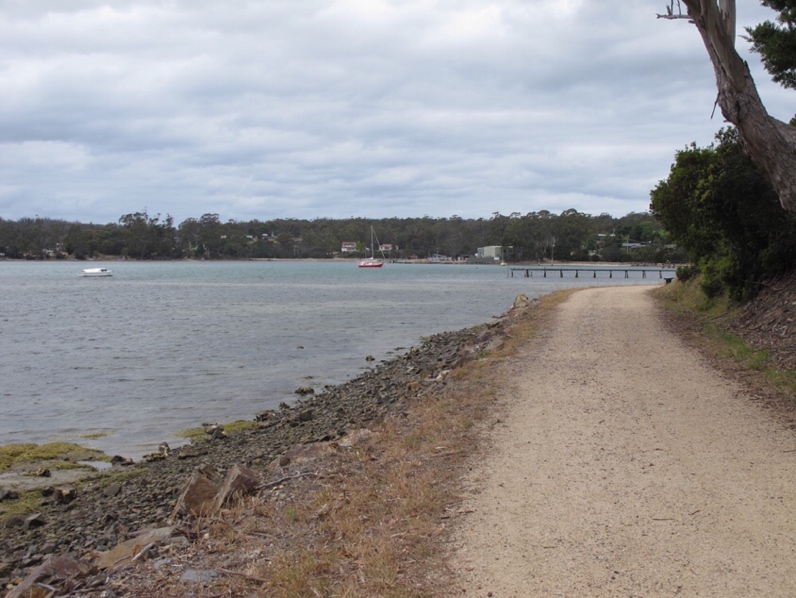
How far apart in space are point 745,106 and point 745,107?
0.07 feet

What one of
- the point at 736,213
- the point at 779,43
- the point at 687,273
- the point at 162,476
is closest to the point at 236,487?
the point at 162,476

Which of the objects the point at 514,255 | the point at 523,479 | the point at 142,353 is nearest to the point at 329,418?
the point at 523,479

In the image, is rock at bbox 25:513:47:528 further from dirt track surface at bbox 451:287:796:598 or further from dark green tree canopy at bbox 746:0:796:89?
dark green tree canopy at bbox 746:0:796:89

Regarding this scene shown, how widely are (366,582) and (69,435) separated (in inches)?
Result: 471

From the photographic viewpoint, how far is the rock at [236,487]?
6956 mm

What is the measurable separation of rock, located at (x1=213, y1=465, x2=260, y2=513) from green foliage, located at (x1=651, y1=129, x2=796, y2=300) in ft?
48.5

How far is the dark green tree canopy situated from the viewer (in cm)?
1456

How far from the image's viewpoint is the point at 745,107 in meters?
12.0

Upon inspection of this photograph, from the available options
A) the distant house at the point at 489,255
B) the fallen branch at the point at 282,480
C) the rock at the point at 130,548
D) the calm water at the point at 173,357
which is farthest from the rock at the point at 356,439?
the distant house at the point at 489,255

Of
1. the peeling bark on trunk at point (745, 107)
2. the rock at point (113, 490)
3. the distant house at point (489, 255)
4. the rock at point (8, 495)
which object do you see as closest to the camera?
the rock at point (113, 490)

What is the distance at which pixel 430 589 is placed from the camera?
4637 millimetres

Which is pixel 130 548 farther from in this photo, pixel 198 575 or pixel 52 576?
pixel 198 575

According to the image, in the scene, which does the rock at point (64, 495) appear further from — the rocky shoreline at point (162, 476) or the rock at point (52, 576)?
the rock at point (52, 576)

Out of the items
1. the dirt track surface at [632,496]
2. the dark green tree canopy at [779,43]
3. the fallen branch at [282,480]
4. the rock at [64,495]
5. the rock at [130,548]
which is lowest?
the rock at [64,495]
